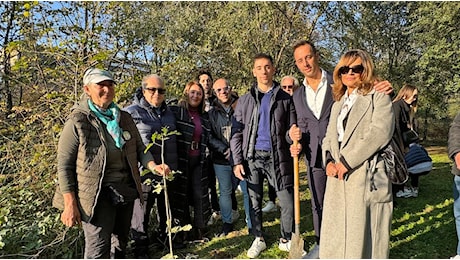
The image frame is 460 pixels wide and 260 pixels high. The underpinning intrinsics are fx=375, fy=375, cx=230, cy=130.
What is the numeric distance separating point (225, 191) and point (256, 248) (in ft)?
2.96

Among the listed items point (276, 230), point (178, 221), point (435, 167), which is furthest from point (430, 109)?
point (178, 221)

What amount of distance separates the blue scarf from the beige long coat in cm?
166

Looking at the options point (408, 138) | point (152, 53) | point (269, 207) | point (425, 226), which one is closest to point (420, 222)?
point (425, 226)

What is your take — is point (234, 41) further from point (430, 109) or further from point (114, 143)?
point (430, 109)

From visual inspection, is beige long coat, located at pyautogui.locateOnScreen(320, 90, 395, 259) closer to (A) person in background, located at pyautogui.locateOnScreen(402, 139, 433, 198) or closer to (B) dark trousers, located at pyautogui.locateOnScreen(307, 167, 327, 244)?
(B) dark trousers, located at pyautogui.locateOnScreen(307, 167, 327, 244)

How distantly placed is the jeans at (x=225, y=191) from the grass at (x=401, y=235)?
0.25m

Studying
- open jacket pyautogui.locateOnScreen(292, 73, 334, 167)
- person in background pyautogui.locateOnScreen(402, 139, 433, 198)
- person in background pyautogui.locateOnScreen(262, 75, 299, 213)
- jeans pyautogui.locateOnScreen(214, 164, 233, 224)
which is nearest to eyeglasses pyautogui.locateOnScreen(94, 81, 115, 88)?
open jacket pyautogui.locateOnScreen(292, 73, 334, 167)

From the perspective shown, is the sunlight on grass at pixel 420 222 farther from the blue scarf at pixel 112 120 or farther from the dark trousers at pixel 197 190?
the blue scarf at pixel 112 120

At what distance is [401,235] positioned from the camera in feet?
14.4

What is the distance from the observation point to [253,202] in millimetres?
4059

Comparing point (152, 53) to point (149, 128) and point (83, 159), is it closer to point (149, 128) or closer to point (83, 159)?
point (149, 128)

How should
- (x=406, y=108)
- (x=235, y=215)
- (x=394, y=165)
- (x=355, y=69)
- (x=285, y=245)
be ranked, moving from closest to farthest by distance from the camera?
1. (x=394, y=165)
2. (x=355, y=69)
3. (x=285, y=245)
4. (x=406, y=108)
5. (x=235, y=215)

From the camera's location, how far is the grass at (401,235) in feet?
13.1

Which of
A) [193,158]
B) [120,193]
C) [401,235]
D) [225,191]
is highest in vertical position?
[193,158]
